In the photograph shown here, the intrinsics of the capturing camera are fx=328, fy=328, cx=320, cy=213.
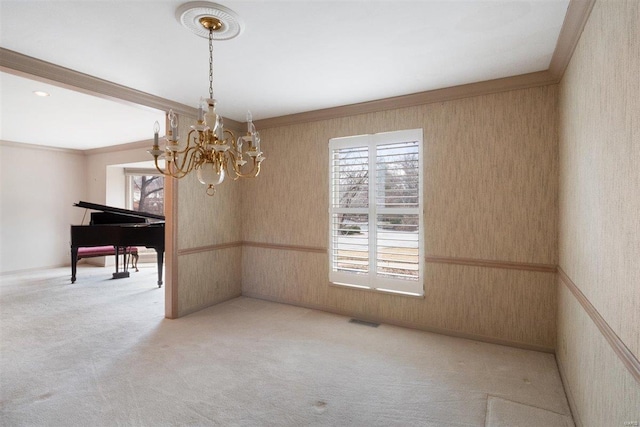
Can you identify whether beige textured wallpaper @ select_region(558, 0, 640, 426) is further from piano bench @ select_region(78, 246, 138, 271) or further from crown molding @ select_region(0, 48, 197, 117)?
piano bench @ select_region(78, 246, 138, 271)

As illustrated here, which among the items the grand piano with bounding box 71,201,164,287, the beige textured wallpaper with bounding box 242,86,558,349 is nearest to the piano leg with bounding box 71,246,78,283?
the grand piano with bounding box 71,201,164,287

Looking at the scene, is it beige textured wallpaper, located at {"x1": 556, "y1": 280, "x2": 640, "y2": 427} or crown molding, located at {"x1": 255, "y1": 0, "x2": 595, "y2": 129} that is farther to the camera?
crown molding, located at {"x1": 255, "y1": 0, "x2": 595, "y2": 129}

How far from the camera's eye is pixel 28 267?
6.48m

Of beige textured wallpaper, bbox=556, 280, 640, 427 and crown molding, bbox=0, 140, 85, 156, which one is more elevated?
crown molding, bbox=0, 140, 85, 156

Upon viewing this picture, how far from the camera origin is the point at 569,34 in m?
2.19

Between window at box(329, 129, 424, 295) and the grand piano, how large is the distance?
9.89ft

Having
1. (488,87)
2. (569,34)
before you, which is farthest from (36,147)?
(569,34)

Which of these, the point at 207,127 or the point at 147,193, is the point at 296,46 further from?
the point at 147,193

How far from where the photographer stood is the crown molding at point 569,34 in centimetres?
188

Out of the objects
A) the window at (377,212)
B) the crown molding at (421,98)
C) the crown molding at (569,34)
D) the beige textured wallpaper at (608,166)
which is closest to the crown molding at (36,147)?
the crown molding at (421,98)

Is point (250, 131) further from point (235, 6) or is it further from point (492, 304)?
point (492, 304)

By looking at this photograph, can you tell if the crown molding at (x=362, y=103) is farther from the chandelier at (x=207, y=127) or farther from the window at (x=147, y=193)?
the window at (x=147, y=193)

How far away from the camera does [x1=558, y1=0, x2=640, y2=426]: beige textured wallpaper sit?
1.24 meters

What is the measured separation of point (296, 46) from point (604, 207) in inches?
84.6
